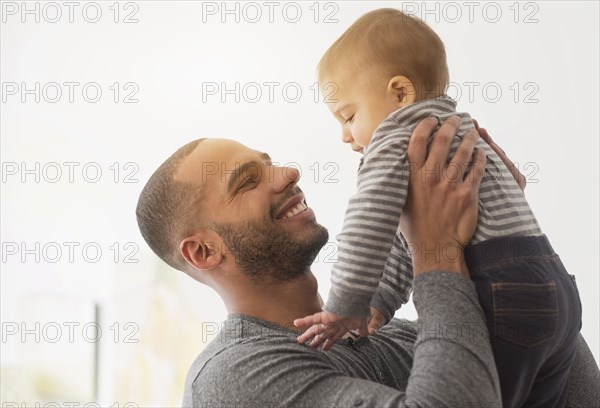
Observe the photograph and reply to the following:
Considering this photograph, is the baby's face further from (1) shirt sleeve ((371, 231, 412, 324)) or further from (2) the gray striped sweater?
(1) shirt sleeve ((371, 231, 412, 324))

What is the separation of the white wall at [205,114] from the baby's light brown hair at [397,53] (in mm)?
1795

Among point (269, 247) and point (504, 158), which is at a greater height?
point (504, 158)

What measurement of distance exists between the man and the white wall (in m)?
1.61

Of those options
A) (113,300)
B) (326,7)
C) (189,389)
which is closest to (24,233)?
(113,300)

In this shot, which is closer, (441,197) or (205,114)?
(441,197)

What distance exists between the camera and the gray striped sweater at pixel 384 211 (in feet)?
4.41

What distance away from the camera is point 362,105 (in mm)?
1543

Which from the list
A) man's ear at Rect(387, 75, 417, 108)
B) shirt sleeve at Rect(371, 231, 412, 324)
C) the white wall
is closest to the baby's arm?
shirt sleeve at Rect(371, 231, 412, 324)

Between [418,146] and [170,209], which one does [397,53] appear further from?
[170,209]

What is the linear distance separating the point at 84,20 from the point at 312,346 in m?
2.40

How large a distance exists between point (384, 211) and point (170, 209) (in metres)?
0.58

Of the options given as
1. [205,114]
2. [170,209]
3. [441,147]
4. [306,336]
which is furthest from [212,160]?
[205,114]

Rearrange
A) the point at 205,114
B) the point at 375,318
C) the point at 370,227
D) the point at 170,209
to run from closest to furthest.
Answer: the point at 370,227, the point at 375,318, the point at 170,209, the point at 205,114

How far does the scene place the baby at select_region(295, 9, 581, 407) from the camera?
1.33 metres
